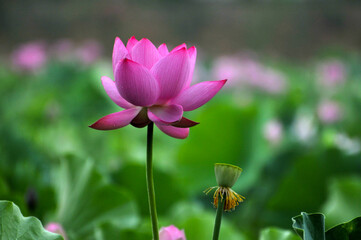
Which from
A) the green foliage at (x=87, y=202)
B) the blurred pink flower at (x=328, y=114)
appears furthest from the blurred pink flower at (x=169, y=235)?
the blurred pink flower at (x=328, y=114)

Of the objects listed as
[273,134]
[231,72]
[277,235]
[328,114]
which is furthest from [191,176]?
[231,72]

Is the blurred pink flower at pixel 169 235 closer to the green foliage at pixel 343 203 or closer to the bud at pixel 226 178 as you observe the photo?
the bud at pixel 226 178

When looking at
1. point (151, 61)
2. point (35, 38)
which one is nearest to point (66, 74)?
point (151, 61)

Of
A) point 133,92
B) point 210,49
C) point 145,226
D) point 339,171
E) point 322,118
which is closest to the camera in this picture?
point 133,92

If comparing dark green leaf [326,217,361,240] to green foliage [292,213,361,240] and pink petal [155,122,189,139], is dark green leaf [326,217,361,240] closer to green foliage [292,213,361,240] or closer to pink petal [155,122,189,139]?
green foliage [292,213,361,240]

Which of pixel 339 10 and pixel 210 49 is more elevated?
pixel 339 10

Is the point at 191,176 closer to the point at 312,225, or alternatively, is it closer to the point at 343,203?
the point at 343,203

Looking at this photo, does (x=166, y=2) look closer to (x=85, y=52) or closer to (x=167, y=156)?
(x=85, y=52)

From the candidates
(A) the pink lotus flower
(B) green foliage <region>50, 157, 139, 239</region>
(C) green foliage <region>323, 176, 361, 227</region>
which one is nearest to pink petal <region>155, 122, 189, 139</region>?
(A) the pink lotus flower
